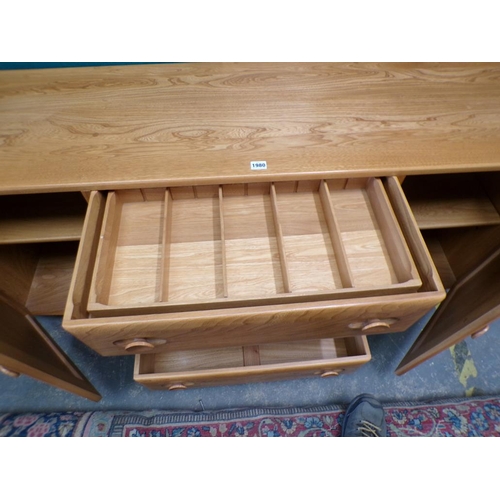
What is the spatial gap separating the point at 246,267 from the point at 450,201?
80 cm

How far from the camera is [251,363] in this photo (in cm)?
110

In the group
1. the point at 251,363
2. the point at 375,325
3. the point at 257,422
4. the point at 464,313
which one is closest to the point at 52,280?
the point at 251,363

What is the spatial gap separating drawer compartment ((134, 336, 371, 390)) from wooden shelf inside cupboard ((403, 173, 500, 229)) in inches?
18.7

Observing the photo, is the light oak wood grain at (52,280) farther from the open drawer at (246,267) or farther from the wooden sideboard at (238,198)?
the open drawer at (246,267)

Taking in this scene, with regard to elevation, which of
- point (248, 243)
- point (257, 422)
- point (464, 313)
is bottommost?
point (257, 422)

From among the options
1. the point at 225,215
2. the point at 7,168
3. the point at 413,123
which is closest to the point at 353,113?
the point at 413,123

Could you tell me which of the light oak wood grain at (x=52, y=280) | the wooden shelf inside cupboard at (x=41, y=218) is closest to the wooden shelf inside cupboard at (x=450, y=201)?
the wooden shelf inside cupboard at (x=41, y=218)

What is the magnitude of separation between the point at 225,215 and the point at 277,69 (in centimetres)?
49

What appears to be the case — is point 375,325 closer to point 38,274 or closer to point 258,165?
point 258,165

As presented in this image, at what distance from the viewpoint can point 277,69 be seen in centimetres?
98

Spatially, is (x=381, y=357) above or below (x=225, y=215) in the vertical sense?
below

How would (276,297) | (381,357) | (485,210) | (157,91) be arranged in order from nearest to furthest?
(276,297)
(157,91)
(485,210)
(381,357)

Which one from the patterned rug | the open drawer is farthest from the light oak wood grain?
the open drawer

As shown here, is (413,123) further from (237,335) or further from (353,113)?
(237,335)
